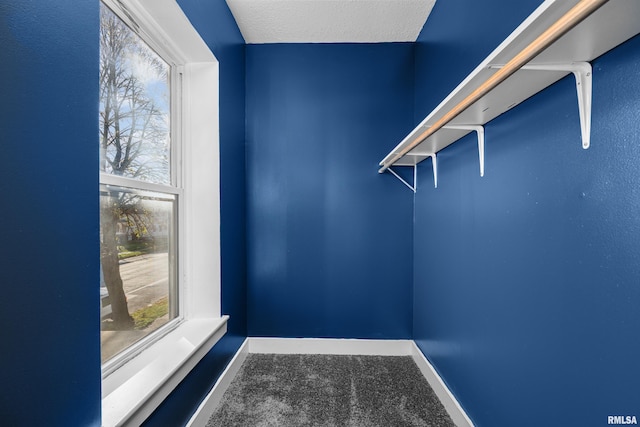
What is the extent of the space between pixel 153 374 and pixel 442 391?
5.05 ft

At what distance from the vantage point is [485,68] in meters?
0.84

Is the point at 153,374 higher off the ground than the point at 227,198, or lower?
lower

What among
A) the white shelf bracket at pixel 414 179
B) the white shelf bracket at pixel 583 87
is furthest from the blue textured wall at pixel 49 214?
the white shelf bracket at pixel 414 179

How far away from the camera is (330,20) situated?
2.08 meters

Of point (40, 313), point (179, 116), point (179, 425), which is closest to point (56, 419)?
point (40, 313)

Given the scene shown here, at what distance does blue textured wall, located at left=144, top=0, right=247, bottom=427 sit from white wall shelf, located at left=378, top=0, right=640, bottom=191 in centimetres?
131

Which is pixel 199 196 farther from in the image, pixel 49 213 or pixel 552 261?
pixel 552 261

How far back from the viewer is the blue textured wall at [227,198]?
144cm

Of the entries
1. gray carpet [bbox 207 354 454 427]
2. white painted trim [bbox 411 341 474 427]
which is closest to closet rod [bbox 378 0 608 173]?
white painted trim [bbox 411 341 474 427]

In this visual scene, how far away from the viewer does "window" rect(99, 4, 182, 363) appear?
1158 millimetres

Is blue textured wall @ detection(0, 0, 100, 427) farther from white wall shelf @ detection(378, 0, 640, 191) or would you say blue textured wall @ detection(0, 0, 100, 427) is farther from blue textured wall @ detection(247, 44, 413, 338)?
blue textured wall @ detection(247, 44, 413, 338)

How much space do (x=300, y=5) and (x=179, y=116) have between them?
109 centimetres

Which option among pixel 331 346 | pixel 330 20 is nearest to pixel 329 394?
pixel 331 346

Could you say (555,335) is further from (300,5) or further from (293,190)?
(300,5)
